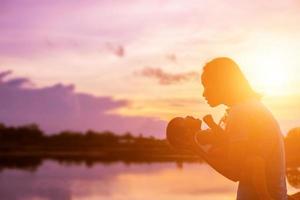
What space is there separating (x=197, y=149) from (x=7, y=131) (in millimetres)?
142945

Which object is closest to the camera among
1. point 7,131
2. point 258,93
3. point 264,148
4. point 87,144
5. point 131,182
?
point 264,148

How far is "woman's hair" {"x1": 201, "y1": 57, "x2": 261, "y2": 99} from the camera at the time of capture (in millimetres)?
3904

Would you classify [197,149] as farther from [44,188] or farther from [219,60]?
[44,188]

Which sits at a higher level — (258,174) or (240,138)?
(240,138)

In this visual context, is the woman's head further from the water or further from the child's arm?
the water

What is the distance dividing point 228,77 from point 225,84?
6 centimetres

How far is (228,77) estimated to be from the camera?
154 inches

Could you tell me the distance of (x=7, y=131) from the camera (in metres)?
141

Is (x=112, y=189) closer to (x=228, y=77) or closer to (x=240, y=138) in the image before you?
(x=228, y=77)

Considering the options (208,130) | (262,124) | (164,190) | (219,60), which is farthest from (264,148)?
(164,190)

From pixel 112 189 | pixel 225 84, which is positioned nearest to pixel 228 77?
pixel 225 84

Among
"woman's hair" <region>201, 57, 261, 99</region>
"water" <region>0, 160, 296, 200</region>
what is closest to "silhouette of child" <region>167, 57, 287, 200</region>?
"woman's hair" <region>201, 57, 261, 99</region>

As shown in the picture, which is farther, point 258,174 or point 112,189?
point 112,189

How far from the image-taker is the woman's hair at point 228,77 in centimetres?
390
